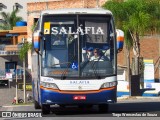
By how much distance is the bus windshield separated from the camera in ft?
62.6

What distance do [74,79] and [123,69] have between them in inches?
1669

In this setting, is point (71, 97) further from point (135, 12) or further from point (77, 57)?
point (135, 12)

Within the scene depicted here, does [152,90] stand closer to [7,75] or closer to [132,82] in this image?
[132,82]

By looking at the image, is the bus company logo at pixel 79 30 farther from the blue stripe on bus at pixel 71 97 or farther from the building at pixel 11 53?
the building at pixel 11 53

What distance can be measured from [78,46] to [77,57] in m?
0.39

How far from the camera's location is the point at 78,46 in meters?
19.3

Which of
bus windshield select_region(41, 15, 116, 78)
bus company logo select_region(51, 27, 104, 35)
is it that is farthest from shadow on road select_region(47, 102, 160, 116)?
bus company logo select_region(51, 27, 104, 35)

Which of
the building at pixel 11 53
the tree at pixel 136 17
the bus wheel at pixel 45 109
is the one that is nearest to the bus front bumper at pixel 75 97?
the bus wheel at pixel 45 109

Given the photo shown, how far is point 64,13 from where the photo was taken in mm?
19562

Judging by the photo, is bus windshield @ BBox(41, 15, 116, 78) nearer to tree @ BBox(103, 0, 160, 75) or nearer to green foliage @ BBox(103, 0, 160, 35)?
tree @ BBox(103, 0, 160, 75)

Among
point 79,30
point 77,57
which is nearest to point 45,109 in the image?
point 77,57

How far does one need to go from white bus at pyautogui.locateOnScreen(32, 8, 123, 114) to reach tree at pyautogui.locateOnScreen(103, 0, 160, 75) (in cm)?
2416

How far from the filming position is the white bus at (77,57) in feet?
62.1

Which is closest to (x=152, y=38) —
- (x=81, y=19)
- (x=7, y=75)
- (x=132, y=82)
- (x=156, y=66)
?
(x=156, y=66)
